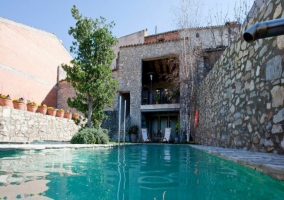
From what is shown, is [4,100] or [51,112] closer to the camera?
[4,100]

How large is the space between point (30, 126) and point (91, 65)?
12.0ft

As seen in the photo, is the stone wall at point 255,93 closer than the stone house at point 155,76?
Yes

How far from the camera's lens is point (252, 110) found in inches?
150

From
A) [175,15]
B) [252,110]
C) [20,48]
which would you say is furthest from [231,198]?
[20,48]

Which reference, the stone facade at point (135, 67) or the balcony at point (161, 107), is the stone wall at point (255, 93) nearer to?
the balcony at point (161, 107)

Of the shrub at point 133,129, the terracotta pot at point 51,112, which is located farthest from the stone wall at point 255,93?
the shrub at point 133,129

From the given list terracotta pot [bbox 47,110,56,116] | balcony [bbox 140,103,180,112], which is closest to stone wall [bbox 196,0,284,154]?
terracotta pot [bbox 47,110,56,116]

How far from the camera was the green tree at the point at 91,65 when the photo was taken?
29.4 ft

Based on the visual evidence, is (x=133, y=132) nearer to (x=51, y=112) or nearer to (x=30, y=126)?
(x=51, y=112)

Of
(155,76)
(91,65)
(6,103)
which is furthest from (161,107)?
(6,103)

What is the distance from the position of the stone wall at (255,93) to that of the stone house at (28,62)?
11975 mm

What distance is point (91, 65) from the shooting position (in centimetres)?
921

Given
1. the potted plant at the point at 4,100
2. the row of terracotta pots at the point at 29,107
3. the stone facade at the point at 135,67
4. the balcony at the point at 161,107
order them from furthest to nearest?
the stone facade at the point at 135,67, the balcony at the point at 161,107, the row of terracotta pots at the point at 29,107, the potted plant at the point at 4,100

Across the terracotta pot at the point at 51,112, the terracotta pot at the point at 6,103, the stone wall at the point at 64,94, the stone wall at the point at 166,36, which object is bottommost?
the terracotta pot at the point at 51,112
